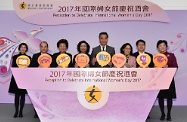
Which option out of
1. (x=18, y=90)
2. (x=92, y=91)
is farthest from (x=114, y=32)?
(x=92, y=91)

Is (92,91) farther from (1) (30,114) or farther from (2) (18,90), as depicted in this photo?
(1) (30,114)

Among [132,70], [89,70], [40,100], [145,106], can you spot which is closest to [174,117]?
[145,106]

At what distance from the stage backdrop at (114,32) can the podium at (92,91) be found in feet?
6.33

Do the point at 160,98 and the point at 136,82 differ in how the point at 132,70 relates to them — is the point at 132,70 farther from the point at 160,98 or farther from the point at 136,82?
the point at 160,98

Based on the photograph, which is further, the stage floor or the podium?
the stage floor

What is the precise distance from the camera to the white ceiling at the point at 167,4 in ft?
18.1

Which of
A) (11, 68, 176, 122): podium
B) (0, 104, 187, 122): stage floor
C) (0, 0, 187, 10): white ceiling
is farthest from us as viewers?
(0, 0, 187, 10): white ceiling

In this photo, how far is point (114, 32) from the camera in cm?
555

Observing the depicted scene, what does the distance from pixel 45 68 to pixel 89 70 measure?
511mm

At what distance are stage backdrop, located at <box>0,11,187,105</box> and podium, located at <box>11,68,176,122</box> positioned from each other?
76.0 inches

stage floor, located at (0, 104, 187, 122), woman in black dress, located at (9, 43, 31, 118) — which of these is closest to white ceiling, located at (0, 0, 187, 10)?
woman in black dress, located at (9, 43, 31, 118)

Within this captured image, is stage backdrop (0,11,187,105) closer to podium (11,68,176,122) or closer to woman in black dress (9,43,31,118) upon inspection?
woman in black dress (9,43,31,118)

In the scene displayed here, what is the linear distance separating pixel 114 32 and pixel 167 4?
1.06 metres

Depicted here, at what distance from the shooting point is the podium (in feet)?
11.8
